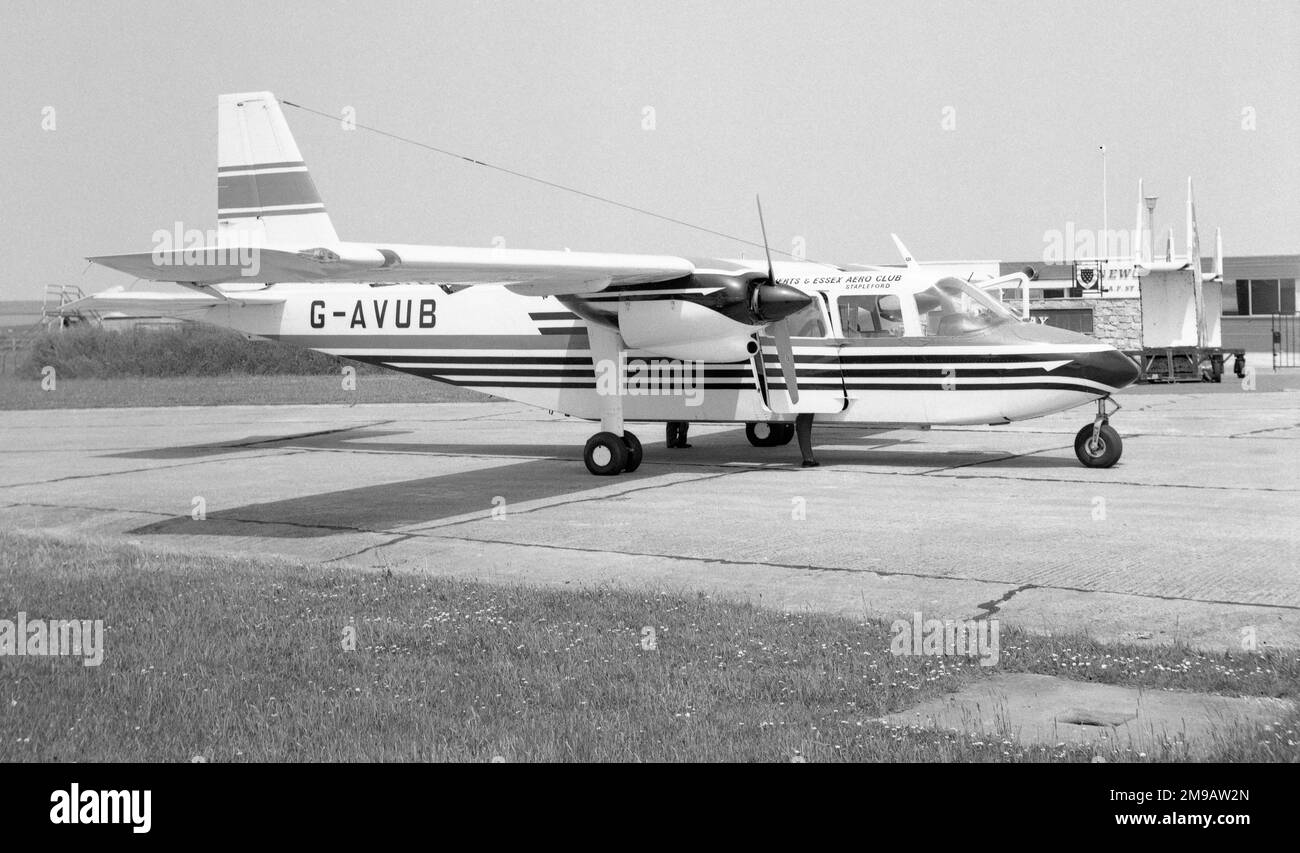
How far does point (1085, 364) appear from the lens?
15.0 m

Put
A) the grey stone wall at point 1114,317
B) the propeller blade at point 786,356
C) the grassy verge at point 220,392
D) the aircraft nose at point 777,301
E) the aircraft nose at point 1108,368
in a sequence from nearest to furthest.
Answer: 1. the aircraft nose at point 1108,368
2. the aircraft nose at point 777,301
3. the propeller blade at point 786,356
4. the grassy verge at point 220,392
5. the grey stone wall at point 1114,317

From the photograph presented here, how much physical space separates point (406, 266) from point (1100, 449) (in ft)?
27.3

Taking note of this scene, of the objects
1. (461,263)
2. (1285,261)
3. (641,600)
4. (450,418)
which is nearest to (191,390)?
(450,418)

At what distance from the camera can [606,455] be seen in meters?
16.0

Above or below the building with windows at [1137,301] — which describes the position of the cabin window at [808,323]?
below

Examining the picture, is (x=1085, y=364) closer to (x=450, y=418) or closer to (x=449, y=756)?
(x=449, y=756)

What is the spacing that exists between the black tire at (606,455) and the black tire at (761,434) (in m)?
2.98

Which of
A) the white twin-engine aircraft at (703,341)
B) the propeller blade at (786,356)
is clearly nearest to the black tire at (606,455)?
the white twin-engine aircraft at (703,341)

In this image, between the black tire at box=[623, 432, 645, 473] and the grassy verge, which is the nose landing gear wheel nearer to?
the black tire at box=[623, 432, 645, 473]

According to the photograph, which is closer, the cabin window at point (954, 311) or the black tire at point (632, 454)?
the cabin window at point (954, 311)

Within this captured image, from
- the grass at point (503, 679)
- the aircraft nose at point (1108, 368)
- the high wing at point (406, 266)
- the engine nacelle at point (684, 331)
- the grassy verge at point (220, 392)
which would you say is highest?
the high wing at point (406, 266)

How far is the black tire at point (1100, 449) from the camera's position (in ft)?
50.0

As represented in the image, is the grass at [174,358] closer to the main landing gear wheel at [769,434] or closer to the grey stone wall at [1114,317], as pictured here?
the grey stone wall at [1114,317]

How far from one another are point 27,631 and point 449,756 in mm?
3892
